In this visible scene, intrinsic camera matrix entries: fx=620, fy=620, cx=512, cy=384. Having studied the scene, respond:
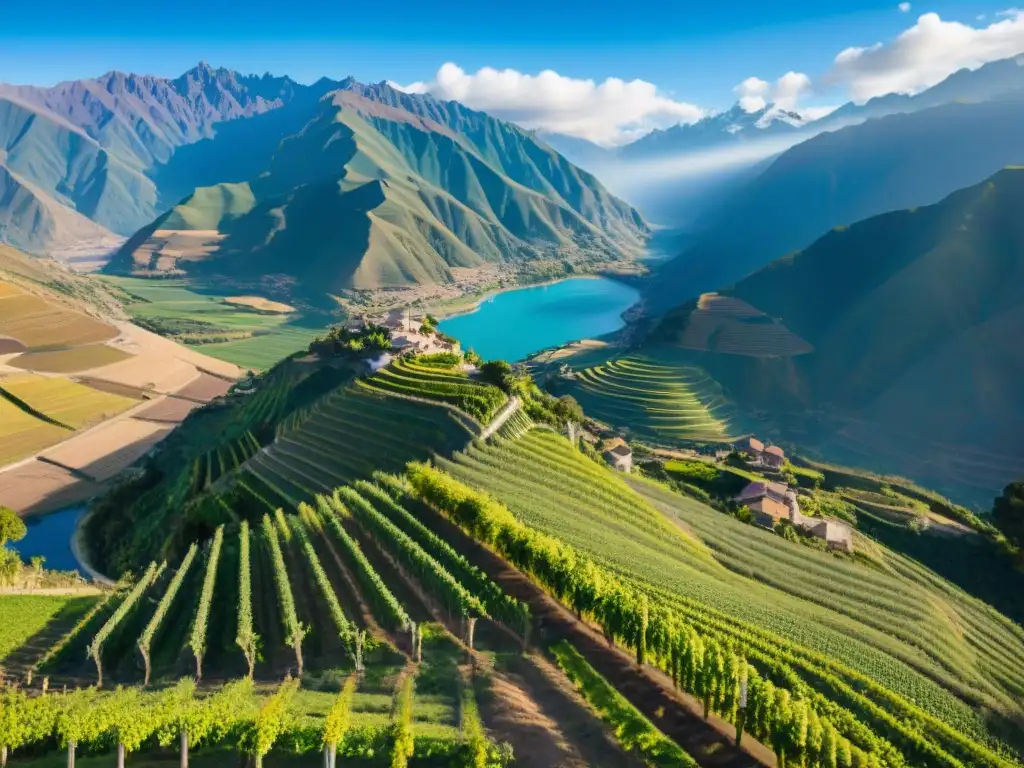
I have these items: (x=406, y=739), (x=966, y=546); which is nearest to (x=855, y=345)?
(x=966, y=546)

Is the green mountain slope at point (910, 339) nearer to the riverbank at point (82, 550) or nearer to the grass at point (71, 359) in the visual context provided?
the riverbank at point (82, 550)

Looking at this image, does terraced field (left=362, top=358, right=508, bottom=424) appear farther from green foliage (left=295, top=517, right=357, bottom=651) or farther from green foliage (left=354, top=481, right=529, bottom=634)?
green foliage (left=295, top=517, right=357, bottom=651)

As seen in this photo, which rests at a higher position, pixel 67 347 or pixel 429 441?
pixel 67 347

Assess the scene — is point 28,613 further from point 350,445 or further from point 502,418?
point 502,418

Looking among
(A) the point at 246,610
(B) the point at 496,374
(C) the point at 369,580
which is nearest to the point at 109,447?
(B) the point at 496,374

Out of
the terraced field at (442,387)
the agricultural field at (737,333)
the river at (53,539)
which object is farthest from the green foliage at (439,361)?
the agricultural field at (737,333)

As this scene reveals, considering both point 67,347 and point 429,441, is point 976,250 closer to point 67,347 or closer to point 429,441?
point 429,441
